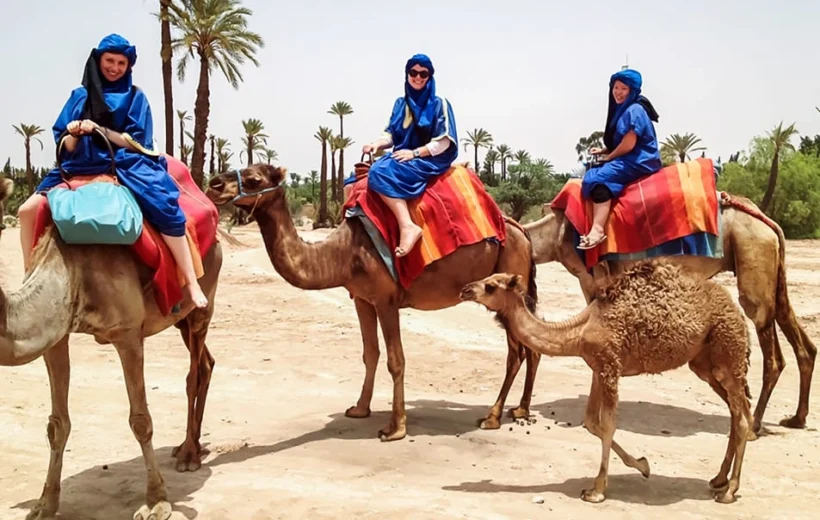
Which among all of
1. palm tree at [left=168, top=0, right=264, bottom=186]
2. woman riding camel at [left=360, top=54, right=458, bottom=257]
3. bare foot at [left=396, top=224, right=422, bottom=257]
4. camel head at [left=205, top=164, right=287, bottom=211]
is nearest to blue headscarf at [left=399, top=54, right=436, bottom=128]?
woman riding camel at [left=360, top=54, right=458, bottom=257]

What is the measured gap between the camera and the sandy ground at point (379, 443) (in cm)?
523

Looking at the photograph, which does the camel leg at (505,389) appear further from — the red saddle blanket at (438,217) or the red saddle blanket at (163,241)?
the red saddle blanket at (163,241)

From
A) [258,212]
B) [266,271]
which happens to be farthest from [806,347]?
[266,271]

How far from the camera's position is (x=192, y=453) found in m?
6.03

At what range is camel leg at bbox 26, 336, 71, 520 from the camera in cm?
495

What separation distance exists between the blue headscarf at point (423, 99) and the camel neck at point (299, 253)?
4.52ft

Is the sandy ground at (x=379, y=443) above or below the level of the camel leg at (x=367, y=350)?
below

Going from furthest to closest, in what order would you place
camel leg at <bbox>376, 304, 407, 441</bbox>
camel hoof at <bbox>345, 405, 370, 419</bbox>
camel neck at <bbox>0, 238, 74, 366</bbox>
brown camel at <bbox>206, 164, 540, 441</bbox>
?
camel hoof at <bbox>345, 405, 370, 419</bbox> → camel leg at <bbox>376, 304, 407, 441</bbox> → brown camel at <bbox>206, 164, 540, 441</bbox> → camel neck at <bbox>0, 238, 74, 366</bbox>

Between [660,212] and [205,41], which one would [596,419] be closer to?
[660,212]

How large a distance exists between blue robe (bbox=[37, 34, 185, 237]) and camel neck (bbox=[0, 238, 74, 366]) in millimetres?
683

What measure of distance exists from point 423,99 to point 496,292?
2.57 meters

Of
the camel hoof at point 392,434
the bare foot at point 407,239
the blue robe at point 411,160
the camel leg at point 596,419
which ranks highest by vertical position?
the blue robe at point 411,160

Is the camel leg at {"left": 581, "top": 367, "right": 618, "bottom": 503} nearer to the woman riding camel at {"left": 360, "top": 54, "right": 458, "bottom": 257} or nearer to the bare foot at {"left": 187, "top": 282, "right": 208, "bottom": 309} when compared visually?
the woman riding camel at {"left": 360, "top": 54, "right": 458, "bottom": 257}

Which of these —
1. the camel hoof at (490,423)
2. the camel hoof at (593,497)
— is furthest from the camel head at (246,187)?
the camel hoof at (593,497)
